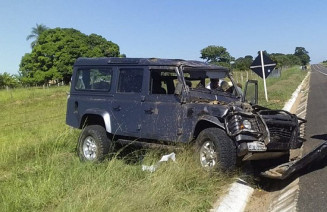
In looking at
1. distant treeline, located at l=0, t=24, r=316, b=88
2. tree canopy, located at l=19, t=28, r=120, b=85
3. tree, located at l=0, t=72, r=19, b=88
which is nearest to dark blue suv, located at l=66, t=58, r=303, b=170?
distant treeline, located at l=0, t=24, r=316, b=88

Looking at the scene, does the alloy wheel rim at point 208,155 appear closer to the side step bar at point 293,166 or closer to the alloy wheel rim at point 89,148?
the side step bar at point 293,166

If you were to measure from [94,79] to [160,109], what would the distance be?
1.95 meters

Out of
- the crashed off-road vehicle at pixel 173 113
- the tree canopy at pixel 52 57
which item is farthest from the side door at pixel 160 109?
the tree canopy at pixel 52 57

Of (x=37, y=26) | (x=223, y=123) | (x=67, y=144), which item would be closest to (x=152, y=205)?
(x=223, y=123)

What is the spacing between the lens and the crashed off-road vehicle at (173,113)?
245 inches

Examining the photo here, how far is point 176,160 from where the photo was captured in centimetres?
632

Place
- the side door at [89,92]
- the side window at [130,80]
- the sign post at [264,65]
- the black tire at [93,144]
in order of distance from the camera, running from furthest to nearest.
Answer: the sign post at [264,65], the side door at [89,92], the black tire at [93,144], the side window at [130,80]

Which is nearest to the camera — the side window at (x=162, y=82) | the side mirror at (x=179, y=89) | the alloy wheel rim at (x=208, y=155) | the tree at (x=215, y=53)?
the alloy wheel rim at (x=208, y=155)

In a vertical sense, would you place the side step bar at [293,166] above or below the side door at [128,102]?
below

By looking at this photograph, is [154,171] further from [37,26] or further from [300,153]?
[37,26]

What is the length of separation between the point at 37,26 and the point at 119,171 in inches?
3097

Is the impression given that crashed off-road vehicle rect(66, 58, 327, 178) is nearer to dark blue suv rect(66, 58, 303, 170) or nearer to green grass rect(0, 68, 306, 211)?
dark blue suv rect(66, 58, 303, 170)

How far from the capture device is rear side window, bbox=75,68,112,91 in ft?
27.0

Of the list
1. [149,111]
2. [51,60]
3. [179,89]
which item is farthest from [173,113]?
[51,60]
